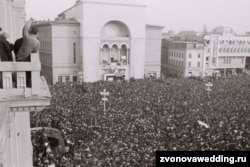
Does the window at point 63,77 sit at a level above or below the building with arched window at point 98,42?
below

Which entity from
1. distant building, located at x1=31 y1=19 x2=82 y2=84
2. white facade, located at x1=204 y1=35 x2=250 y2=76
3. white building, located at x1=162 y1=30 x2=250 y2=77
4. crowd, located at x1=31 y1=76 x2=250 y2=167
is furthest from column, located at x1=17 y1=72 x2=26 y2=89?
white facade, located at x1=204 y1=35 x2=250 y2=76

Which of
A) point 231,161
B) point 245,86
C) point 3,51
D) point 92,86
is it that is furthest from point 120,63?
point 3,51

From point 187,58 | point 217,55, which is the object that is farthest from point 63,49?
point 217,55

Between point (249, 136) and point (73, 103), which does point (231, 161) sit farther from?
point (73, 103)

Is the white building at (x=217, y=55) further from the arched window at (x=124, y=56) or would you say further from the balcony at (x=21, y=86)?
the balcony at (x=21, y=86)

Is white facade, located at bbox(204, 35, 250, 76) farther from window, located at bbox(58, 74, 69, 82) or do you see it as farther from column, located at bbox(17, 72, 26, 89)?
column, located at bbox(17, 72, 26, 89)

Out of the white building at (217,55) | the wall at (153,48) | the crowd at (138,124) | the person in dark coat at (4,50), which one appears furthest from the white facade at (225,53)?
the person in dark coat at (4,50)
